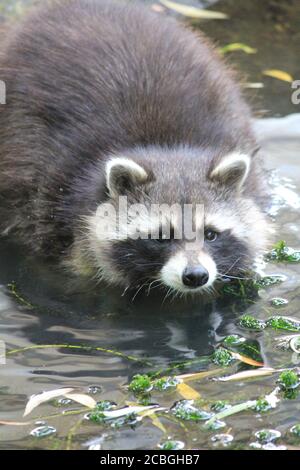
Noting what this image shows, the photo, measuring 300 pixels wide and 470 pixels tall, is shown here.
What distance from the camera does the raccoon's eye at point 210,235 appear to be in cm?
711

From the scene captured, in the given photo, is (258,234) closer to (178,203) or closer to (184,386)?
(178,203)

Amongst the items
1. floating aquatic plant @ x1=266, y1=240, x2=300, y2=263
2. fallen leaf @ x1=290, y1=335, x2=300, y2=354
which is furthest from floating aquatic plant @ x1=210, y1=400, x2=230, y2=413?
floating aquatic plant @ x1=266, y1=240, x2=300, y2=263

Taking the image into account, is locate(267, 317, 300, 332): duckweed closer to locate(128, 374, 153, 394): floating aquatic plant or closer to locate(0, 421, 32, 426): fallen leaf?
locate(128, 374, 153, 394): floating aquatic plant

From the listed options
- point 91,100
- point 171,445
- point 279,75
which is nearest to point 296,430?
point 171,445

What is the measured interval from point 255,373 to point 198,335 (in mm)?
747

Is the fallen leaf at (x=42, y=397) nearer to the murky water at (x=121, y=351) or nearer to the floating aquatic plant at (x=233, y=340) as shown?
the murky water at (x=121, y=351)

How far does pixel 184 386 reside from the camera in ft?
20.2

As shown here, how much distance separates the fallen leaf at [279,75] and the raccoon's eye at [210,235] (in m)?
4.46

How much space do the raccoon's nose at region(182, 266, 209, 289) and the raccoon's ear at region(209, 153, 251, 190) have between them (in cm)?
85

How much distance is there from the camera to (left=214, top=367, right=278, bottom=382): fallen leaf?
20.6 feet

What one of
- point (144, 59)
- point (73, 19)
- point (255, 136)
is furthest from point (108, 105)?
point (255, 136)

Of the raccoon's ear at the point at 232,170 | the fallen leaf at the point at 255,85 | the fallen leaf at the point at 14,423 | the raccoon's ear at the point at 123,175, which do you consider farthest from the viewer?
the fallen leaf at the point at 255,85

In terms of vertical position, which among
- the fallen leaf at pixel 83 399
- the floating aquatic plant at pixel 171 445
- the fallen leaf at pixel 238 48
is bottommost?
the floating aquatic plant at pixel 171 445

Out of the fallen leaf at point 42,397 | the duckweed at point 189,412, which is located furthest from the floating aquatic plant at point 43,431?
the duckweed at point 189,412
